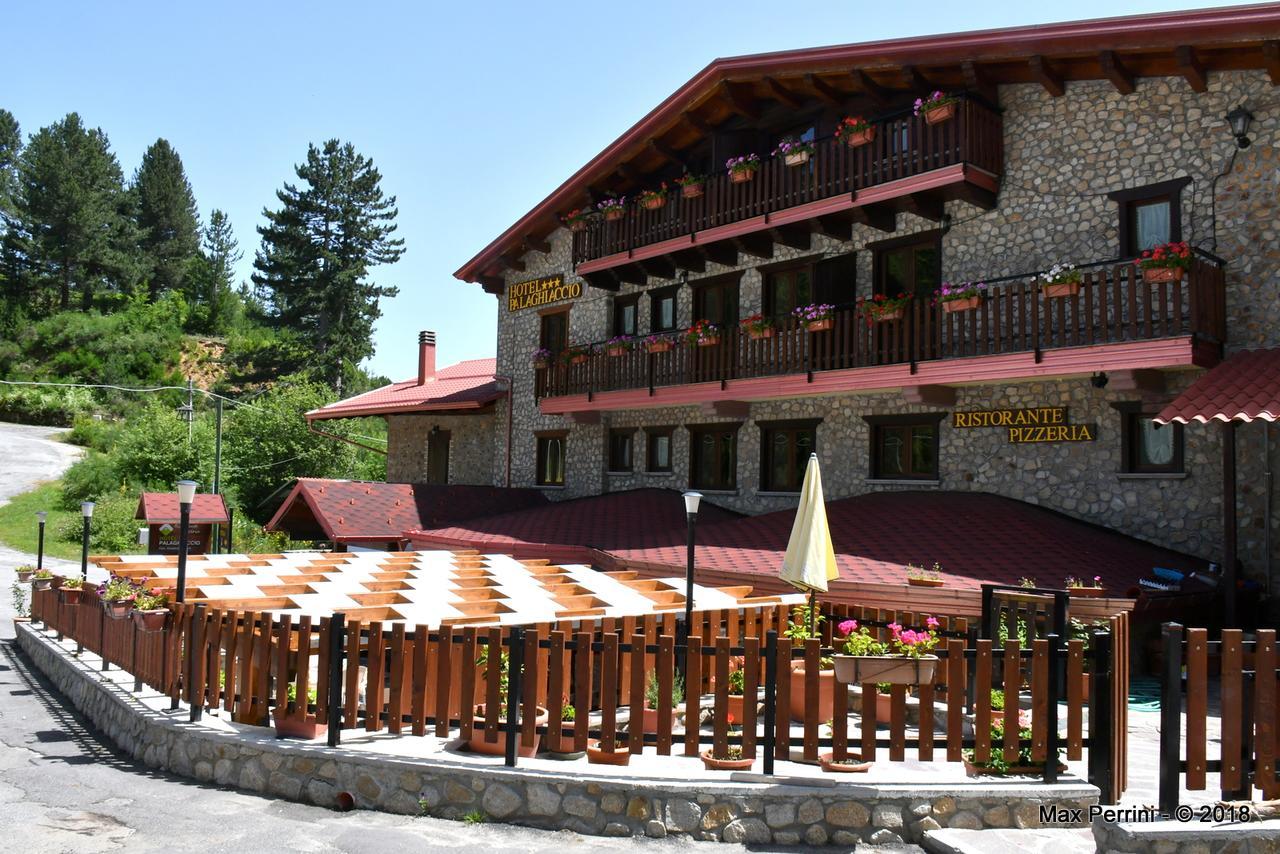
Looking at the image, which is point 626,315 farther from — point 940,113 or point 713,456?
point 940,113

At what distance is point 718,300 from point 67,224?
56.6 metres

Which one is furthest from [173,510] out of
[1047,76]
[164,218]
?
[164,218]

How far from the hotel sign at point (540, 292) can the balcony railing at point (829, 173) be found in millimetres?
2668

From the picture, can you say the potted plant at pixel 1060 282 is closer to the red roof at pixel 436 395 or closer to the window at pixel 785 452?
the window at pixel 785 452

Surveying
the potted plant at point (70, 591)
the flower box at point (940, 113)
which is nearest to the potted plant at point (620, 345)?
the flower box at point (940, 113)

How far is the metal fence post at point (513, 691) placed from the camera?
688 centimetres

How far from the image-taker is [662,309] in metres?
22.5

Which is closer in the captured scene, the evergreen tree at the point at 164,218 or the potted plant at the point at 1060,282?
the potted plant at the point at 1060,282

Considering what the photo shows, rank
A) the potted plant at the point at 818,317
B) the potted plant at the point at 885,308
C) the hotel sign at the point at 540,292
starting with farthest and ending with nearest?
the hotel sign at the point at 540,292 < the potted plant at the point at 818,317 < the potted plant at the point at 885,308

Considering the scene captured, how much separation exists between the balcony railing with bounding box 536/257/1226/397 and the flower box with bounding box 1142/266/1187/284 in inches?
3.6

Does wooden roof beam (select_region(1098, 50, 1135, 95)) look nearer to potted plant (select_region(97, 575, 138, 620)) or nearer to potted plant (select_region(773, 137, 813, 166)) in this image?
potted plant (select_region(773, 137, 813, 166))

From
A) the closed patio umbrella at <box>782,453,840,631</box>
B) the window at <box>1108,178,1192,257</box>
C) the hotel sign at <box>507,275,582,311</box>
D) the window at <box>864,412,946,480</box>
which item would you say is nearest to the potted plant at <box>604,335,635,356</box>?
the hotel sign at <box>507,275,582,311</box>

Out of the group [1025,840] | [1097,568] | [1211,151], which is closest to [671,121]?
[1211,151]

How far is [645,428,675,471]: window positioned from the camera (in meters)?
22.0
